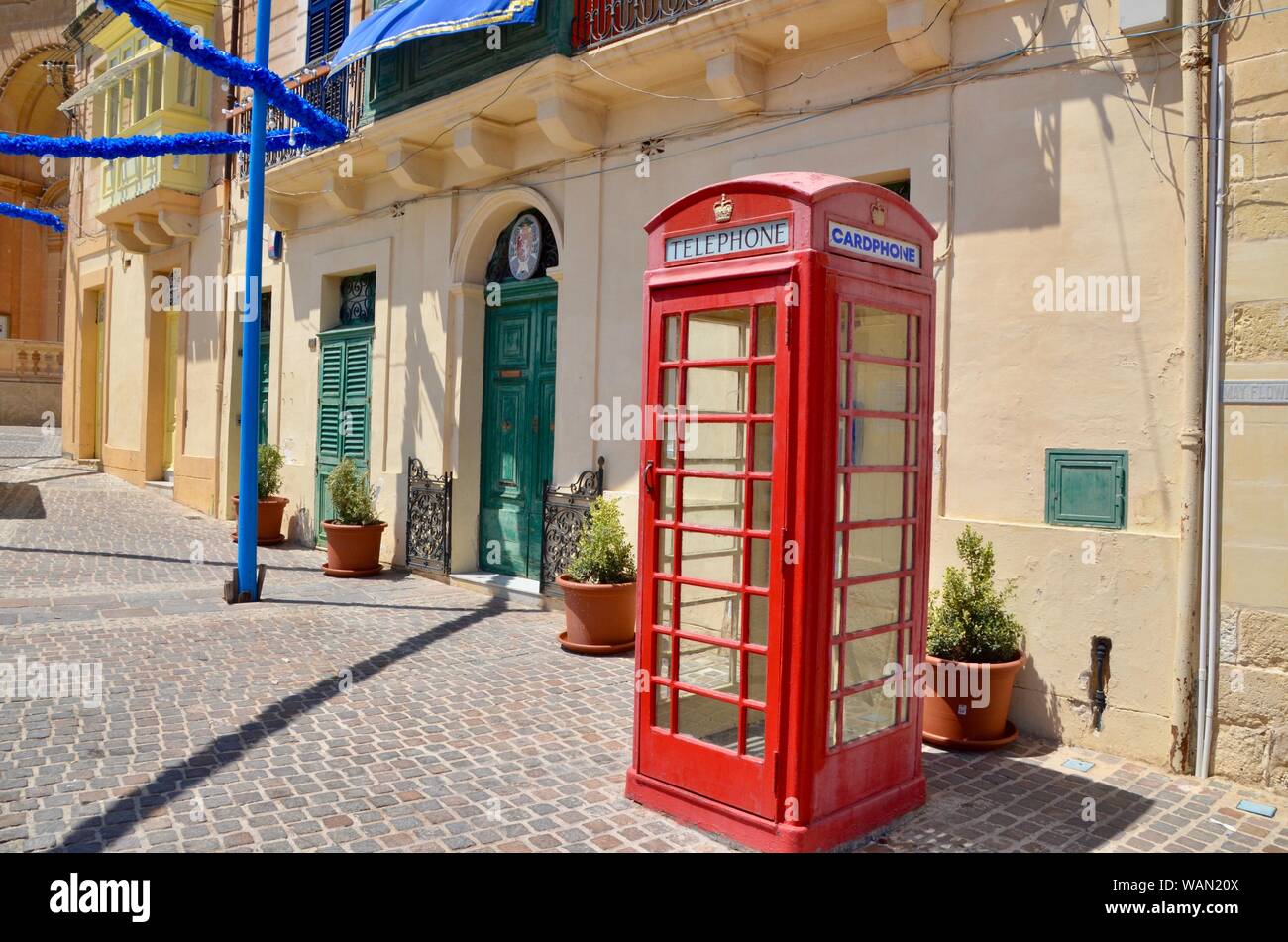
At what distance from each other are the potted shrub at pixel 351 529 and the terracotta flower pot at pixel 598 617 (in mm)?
4120

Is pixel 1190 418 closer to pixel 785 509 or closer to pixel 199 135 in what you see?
pixel 785 509

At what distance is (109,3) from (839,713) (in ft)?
27.0

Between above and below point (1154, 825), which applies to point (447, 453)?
above

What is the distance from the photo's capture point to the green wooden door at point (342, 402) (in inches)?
507

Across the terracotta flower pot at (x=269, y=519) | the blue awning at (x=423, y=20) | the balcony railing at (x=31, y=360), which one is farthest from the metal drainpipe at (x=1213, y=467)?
the balcony railing at (x=31, y=360)

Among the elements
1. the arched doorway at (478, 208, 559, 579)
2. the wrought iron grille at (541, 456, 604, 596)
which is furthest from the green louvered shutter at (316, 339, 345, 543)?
the wrought iron grille at (541, 456, 604, 596)

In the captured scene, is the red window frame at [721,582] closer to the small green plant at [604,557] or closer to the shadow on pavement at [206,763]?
the shadow on pavement at [206,763]

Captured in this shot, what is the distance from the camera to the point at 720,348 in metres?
4.83

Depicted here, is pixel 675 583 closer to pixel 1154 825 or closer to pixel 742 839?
pixel 742 839

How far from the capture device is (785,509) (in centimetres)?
430

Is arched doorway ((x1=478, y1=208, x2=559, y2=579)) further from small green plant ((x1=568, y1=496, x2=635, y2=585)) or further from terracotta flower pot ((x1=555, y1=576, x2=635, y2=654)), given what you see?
terracotta flower pot ((x1=555, y1=576, x2=635, y2=654))

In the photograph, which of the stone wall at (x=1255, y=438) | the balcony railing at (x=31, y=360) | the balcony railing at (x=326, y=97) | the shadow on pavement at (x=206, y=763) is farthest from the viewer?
the balcony railing at (x=31, y=360)

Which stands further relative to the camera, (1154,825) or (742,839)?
(1154,825)

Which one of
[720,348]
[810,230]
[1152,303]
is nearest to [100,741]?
[720,348]
